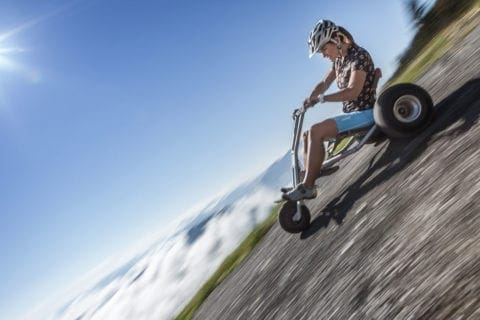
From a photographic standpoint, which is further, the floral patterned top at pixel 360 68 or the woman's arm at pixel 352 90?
the floral patterned top at pixel 360 68

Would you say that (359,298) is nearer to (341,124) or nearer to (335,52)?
(341,124)

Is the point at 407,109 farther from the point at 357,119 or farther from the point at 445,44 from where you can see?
the point at 445,44

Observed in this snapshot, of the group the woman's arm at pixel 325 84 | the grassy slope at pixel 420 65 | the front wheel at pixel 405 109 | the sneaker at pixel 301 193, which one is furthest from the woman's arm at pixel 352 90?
the grassy slope at pixel 420 65

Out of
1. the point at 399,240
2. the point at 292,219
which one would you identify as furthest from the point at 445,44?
the point at 399,240

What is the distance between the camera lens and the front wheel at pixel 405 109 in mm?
6758

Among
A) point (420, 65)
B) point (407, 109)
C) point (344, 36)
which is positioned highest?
point (420, 65)

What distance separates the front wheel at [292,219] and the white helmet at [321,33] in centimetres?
273

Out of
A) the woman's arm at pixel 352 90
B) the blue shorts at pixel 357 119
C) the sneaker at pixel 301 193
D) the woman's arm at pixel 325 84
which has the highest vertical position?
the woman's arm at pixel 325 84

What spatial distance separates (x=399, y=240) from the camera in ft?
15.1

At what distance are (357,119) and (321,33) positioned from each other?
1568mm

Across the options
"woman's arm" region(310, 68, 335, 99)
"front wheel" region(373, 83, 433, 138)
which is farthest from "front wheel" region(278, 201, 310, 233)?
"woman's arm" region(310, 68, 335, 99)

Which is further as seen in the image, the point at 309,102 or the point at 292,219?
the point at 292,219

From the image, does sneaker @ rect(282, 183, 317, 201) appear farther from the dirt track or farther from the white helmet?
the white helmet

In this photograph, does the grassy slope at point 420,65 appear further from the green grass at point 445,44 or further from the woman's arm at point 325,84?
the woman's arm at point 325,84
